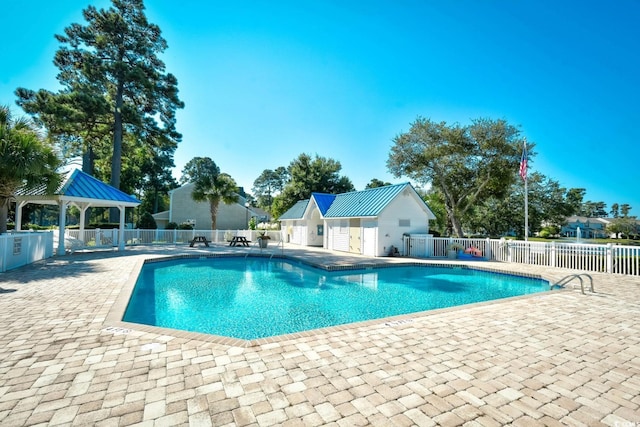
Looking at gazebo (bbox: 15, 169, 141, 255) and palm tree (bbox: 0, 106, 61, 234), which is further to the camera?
gazebo (bbox: 15, 169, 141, 255)

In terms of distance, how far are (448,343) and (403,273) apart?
8801 millimetres

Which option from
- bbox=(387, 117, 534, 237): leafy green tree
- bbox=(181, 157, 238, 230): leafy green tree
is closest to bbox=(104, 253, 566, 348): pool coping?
bbox=(387, 117, 534, 237): leafy green tree

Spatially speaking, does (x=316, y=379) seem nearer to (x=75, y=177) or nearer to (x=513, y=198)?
(x=75, y=177)

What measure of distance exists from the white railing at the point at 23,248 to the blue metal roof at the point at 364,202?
14.8 meters

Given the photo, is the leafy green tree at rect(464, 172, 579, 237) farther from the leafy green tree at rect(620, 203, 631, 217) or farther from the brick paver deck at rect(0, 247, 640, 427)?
the leafy green tree at rect(620, 203, 631, 217)

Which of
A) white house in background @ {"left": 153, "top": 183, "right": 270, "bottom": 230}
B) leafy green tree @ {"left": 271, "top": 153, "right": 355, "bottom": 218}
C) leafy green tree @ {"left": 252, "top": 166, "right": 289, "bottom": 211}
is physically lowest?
white house in background @ {"left": 153, "top": 183, "right": 270, "bottom": 230}

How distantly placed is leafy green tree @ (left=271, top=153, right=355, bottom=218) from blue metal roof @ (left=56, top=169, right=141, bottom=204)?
1921cm

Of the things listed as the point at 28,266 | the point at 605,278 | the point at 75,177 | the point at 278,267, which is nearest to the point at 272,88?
the point at 278,267

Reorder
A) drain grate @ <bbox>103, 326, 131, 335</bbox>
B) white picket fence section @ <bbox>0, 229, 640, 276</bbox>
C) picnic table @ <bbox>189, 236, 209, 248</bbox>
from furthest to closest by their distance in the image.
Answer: picnic table @ <bbox>189, 236, 209, 248</bbox>
white picket fence section @ <bbox>0, 229, 640, 276</bbox>
drain grate @ <bbox>103, 326, 131, 335</bbox>

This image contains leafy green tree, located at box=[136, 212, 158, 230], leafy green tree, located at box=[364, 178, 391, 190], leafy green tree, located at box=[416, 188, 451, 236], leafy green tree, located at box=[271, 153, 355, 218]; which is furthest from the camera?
leafy green tree, located at box=[364, 178, 391, 190]

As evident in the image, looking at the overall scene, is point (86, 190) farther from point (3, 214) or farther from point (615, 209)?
point (615, 209)

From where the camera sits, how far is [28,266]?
1073cm

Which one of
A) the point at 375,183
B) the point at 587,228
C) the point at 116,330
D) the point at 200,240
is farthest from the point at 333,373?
the point at 587,228

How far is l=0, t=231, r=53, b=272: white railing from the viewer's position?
380 inches
